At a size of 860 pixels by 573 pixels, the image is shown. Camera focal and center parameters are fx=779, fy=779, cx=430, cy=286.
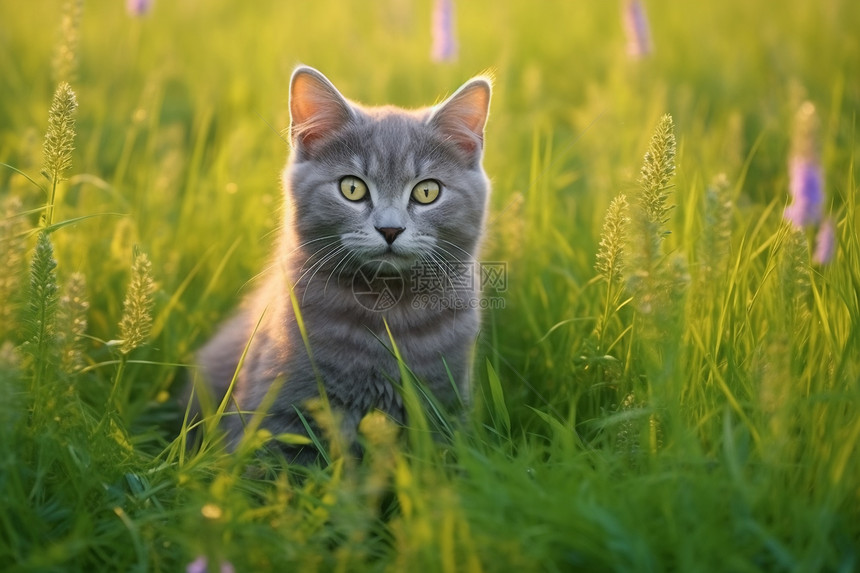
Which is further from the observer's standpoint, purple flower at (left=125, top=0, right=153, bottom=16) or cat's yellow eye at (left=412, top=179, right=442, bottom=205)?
purple flower at (left=125, top=0, right=153, bottom=16)

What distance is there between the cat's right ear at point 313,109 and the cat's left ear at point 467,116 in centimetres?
31

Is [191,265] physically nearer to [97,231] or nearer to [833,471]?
[97,231]

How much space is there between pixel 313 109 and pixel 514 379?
1109 millimetres

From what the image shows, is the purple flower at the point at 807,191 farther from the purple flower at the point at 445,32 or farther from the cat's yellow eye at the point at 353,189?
the purple flower at the point at 445,32

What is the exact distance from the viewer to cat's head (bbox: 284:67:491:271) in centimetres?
231

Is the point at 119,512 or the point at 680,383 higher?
the point at 680,383

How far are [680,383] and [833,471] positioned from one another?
36cm

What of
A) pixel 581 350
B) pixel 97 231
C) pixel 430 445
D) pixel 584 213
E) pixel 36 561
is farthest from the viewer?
pixel 584 213

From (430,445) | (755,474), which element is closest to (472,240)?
(430,445)

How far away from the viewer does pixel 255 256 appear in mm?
3211

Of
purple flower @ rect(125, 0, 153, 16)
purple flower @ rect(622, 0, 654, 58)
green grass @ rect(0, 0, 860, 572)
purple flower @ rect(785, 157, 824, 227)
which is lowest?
green grass @ rect(0, 0, 860, 572)

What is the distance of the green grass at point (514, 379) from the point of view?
153cm

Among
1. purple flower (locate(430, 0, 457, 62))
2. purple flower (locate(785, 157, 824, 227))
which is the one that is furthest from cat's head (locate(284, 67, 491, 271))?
purple flower (locate(430, 0, 457, 62))

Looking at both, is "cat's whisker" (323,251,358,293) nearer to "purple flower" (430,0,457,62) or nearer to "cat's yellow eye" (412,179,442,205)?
"cat's yellow eye" (412,179,442,205)
